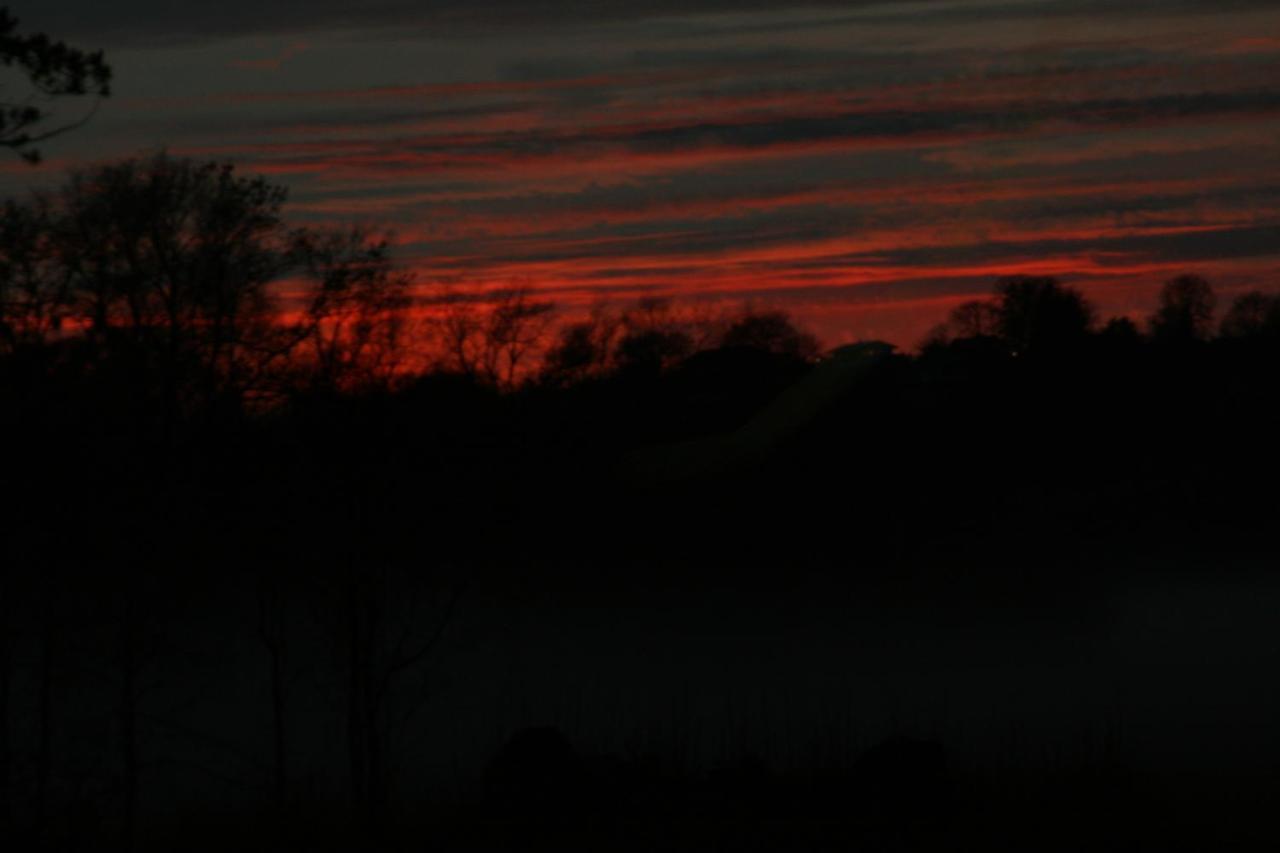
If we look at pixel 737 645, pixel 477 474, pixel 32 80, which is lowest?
pixel 737 645

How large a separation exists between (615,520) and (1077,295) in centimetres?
5343

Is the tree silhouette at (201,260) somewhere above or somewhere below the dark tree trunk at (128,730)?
above

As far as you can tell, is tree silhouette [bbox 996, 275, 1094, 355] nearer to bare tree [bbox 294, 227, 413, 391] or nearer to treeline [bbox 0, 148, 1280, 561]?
treeline [bbox 0, 148, 1280, 561]

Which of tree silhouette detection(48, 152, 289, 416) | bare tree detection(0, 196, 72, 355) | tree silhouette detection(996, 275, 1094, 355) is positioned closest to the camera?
bare tree detection(0, 196, 72, 355)

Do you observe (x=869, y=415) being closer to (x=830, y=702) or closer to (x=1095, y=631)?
(x=1095, y=631)

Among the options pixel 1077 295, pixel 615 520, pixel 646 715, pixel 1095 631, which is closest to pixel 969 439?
pixel 615 520

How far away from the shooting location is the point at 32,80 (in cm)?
1374

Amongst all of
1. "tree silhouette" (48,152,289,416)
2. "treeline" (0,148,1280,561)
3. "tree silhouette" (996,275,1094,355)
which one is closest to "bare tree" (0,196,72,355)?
"treeline" (0,148,1280,561)

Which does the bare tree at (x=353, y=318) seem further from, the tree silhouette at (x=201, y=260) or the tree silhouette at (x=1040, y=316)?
the tree silhouette at (x=1040, y=316)

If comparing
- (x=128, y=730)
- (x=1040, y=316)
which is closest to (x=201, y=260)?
(x=128, y=730)

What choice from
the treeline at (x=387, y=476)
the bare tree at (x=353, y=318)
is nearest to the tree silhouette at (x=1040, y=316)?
the treeline at (x=387, y=476)

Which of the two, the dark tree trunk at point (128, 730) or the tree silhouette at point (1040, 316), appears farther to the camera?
the tree silhouette at point (1040, 316)

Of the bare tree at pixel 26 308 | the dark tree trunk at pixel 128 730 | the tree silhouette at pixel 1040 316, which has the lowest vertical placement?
the dark tree trunk at pixel 128 730

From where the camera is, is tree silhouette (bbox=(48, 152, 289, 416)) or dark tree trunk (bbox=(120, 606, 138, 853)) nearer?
dark tree trunk (bbox=(120, 606, 138, 853))
